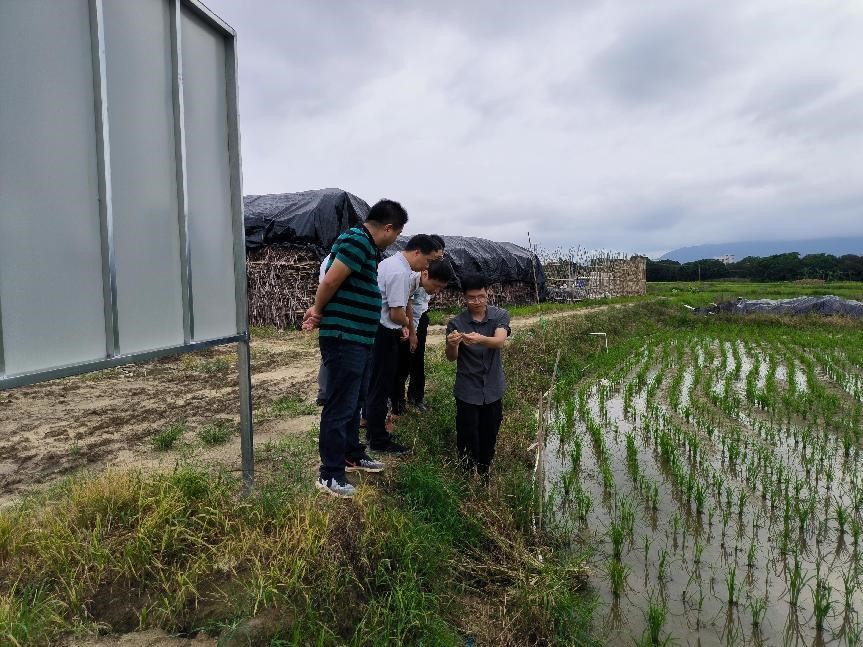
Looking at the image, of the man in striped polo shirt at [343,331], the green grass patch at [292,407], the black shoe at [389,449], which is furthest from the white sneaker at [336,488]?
the green grass patch at [292,407]

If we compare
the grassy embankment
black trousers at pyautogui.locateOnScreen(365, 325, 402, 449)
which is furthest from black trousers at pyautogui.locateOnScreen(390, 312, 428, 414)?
the grassy embankment

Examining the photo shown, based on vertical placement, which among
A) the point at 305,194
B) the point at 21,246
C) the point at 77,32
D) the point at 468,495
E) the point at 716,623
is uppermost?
the point at 305,194

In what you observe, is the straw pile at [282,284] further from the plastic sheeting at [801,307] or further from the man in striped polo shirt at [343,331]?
the plastic sheeting at [801,307]

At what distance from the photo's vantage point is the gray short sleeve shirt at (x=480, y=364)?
3.38 m

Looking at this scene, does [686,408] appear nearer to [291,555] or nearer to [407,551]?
[407,551]

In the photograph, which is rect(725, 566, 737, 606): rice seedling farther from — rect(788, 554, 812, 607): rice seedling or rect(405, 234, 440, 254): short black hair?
rect(405, 234, 440, 254): short black hair

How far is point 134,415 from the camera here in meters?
4.96

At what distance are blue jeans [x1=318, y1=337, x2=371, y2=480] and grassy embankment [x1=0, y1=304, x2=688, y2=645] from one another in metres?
0.21

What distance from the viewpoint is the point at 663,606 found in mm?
2732

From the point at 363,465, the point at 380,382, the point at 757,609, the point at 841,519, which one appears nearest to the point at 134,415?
the point at 380,382

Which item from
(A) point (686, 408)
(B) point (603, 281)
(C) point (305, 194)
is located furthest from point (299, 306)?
(B) point (603, 281)

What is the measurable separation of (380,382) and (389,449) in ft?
1.57

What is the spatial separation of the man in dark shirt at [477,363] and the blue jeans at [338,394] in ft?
2.32

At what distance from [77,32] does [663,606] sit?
11.7 feet
